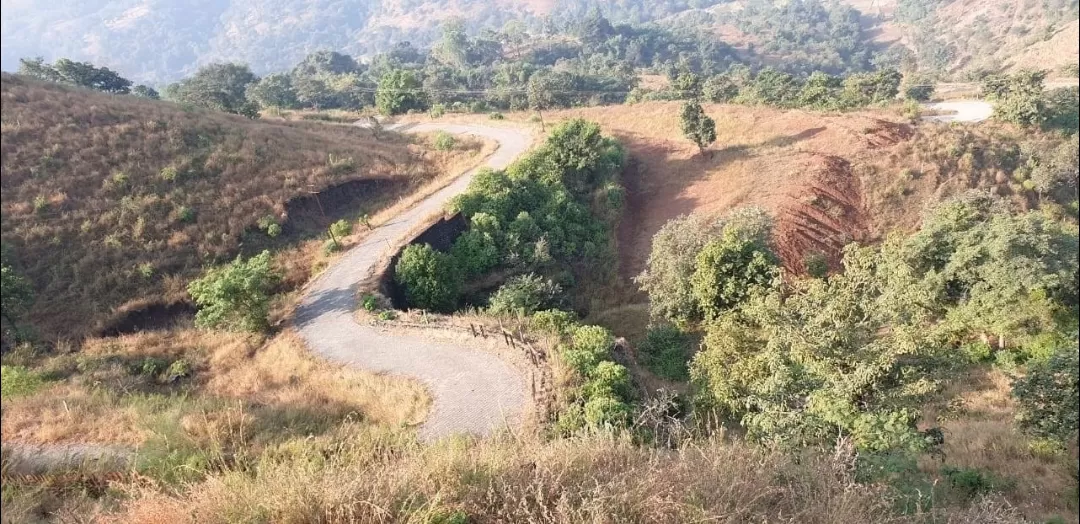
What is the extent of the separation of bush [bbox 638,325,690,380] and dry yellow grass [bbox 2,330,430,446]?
680 cm

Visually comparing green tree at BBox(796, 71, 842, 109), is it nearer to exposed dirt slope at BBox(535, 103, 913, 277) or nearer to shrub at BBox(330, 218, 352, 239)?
exposed dirt slope at BBox(535, 103, 913, 277)

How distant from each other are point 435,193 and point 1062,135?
1272 inches

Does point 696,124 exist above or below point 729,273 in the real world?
above

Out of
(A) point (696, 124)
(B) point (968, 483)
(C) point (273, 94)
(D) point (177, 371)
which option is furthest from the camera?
(C) point (273, 94)

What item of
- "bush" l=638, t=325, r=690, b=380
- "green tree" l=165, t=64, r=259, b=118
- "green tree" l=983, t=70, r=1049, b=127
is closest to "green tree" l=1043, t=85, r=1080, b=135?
"green tree" l=983, t=70, r=1049, b=127

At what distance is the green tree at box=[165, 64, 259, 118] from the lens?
1545 inches

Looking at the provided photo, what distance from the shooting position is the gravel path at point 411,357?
33.7 ft

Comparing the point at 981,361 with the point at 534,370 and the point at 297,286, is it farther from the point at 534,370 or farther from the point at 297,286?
the point at 297,286

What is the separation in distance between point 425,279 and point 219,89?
155 feet

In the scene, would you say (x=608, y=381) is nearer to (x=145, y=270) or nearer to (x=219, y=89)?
(x=145, y=270)

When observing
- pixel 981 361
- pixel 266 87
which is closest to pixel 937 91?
pixel 981 361

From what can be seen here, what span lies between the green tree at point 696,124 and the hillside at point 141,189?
1338cm

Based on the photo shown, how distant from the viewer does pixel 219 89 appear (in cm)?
5181

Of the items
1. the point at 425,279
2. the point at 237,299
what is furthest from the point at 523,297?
the point at 237,299
